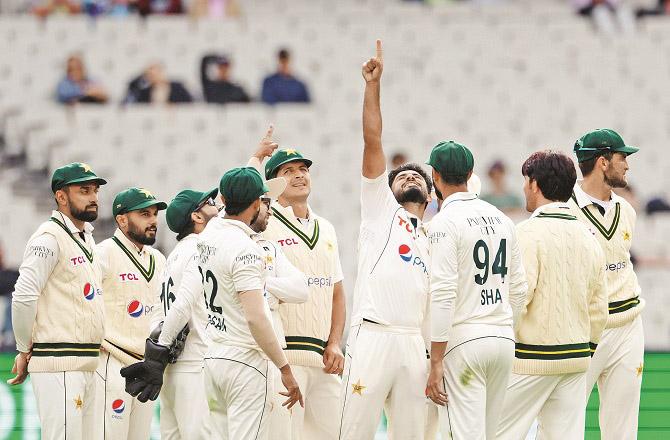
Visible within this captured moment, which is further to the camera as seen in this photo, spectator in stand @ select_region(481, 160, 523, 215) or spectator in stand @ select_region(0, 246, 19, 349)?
spectator in stand @ select_region(481, 160, 523, 215)

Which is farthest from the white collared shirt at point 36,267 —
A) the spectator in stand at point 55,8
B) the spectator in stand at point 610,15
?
the spectator in stand at point 610,15

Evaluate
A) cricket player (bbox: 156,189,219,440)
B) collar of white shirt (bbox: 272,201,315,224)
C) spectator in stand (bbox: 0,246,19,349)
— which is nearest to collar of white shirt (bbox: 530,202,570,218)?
collar of white shirt (bbox: 272,201,315,224)

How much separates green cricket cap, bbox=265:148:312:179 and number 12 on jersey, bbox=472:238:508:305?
1.62 meters

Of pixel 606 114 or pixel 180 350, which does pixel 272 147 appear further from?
pixel 606 114

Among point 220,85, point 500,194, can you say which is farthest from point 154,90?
point 500,194

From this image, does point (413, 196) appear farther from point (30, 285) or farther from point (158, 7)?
point (158, 7)

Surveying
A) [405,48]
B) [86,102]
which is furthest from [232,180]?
[405,48]

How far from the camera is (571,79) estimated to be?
1744 cm

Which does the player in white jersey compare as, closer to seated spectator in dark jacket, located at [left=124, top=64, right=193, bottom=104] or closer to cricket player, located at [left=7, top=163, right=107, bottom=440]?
cricket player, located at [left=7, top=163, right=107, bottom=440]

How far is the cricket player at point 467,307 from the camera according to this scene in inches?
247

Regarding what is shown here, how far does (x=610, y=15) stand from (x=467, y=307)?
12818 millimetres

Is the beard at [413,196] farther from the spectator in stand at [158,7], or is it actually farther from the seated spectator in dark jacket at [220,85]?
the spectator in stand at [158,7]

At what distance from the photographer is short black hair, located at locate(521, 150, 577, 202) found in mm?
6832

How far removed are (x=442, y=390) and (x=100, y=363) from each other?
8.87 feet
